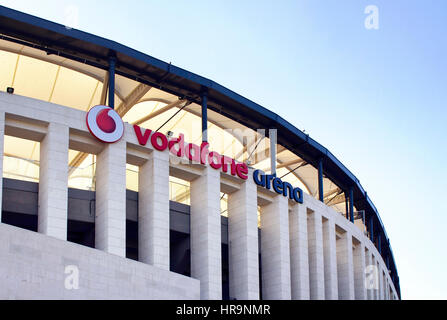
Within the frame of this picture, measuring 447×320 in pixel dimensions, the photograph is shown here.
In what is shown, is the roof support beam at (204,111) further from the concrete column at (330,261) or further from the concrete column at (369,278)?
the concrete column at (369,278)

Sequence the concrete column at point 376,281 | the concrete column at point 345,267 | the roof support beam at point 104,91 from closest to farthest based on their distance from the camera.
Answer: the roof support beam at point 104,91
the concrete column at point 345,267
the concrete column at point 376,281

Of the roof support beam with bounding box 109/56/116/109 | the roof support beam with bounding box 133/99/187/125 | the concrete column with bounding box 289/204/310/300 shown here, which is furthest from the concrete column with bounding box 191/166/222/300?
the concrete column with bounding box 289/204/310/300

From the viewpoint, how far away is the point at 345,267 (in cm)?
5644

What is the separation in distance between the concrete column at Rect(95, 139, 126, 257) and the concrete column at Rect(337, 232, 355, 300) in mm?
22251

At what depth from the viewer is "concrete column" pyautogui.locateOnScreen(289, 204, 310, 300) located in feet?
161

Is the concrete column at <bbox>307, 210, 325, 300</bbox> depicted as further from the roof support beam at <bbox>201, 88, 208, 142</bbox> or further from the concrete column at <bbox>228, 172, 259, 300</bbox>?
the roof support beam at <bbox>201, 88, 208, 142</bbox>

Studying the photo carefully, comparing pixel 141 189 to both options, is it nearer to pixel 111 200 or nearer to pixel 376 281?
pixel 111 200

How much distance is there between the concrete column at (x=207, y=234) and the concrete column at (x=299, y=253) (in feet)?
26.7

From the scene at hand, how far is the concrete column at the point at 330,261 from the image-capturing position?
2084 inches

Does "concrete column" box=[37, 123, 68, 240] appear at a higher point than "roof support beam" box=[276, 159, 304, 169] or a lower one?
lower

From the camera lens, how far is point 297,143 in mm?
54469

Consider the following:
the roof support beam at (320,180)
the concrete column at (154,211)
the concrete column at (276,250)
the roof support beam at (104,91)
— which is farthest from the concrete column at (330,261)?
the roof support beam at (104,91)

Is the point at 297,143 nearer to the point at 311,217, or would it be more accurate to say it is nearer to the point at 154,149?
the point at 311,217

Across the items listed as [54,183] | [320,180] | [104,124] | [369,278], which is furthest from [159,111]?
[369,278]
